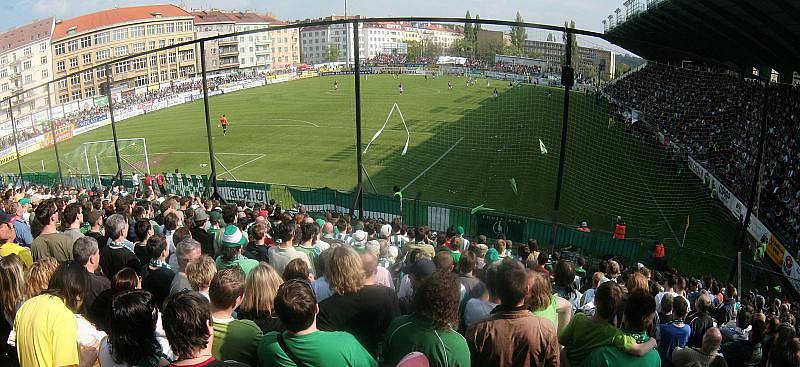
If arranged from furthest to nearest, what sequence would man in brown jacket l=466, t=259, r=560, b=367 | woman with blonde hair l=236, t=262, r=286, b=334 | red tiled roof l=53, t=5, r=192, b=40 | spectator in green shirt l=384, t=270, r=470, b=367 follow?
red tiled roof l=53, t=5, r=192, b=40 → woman with blonde hair l=236, t=262, r=286, b=334 → man in brown jacket l=466, t=259, r=560, b=367 → spectator in green shirt l=384, t=270, r=470, b=367

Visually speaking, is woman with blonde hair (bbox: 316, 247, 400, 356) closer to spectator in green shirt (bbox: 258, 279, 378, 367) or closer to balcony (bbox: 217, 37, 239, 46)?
spectator in green shirt (bbox: 258, 279, 378, 367)

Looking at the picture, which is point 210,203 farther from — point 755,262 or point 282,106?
point 282,106

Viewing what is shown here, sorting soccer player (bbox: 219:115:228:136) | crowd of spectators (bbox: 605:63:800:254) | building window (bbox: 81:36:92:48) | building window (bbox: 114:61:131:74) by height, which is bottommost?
soccer player (bbox: 219:115:228:136)

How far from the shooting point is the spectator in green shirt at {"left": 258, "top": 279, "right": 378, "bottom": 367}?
3.10 m

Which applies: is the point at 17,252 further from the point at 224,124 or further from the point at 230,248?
the point at 224,124

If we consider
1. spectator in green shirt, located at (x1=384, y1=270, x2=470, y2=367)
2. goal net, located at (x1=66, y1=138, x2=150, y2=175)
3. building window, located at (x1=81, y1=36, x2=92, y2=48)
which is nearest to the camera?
spectator in green shirt, located at (x1=384, y1=270, x2=470, y2=367)

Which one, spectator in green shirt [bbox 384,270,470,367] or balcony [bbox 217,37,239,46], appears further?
balcony [bbox 217,37,239,46]

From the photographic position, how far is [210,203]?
38.9 ft

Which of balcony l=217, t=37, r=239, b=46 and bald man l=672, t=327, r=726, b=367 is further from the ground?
balcony l=217, t=37, r=239, b=46

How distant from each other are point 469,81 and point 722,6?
3940 centimetres

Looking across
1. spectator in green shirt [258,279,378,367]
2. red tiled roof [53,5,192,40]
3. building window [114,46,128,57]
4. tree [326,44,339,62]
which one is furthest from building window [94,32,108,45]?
spectator in green shirt [258,279,378,367]

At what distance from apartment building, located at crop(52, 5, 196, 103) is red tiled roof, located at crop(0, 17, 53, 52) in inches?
44.4

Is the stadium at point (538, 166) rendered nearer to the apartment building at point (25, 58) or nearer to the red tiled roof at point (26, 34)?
the apartment building at point (25, 58)

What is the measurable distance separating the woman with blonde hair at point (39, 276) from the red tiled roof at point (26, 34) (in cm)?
7280
